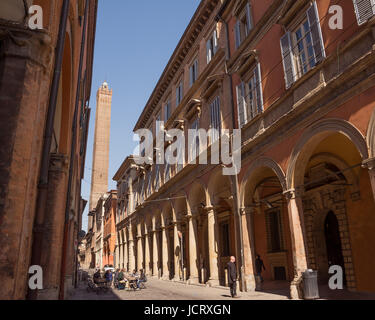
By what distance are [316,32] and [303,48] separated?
87cm

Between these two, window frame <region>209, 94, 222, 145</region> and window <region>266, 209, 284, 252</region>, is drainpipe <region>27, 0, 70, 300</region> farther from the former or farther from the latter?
window <region>266, 209, 284, 252</region>

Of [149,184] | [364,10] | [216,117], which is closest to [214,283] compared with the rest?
[216,117]

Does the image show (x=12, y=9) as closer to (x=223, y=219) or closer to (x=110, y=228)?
(x=223, y=219)

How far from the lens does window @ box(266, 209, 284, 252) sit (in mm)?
15570

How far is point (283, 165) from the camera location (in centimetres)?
1092

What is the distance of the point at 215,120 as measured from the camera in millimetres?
16516

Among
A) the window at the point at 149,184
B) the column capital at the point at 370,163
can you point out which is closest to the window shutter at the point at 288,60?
the column capital at the point at 370,163

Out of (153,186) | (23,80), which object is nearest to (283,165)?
(23,80)

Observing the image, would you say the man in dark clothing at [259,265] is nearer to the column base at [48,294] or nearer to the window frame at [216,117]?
the window frame at [216,117]

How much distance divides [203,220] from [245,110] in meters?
10.5

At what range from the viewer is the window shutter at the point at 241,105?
13859 mm

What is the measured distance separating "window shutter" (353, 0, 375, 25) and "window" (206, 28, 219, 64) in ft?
33.2

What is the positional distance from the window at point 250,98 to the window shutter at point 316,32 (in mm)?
2993
